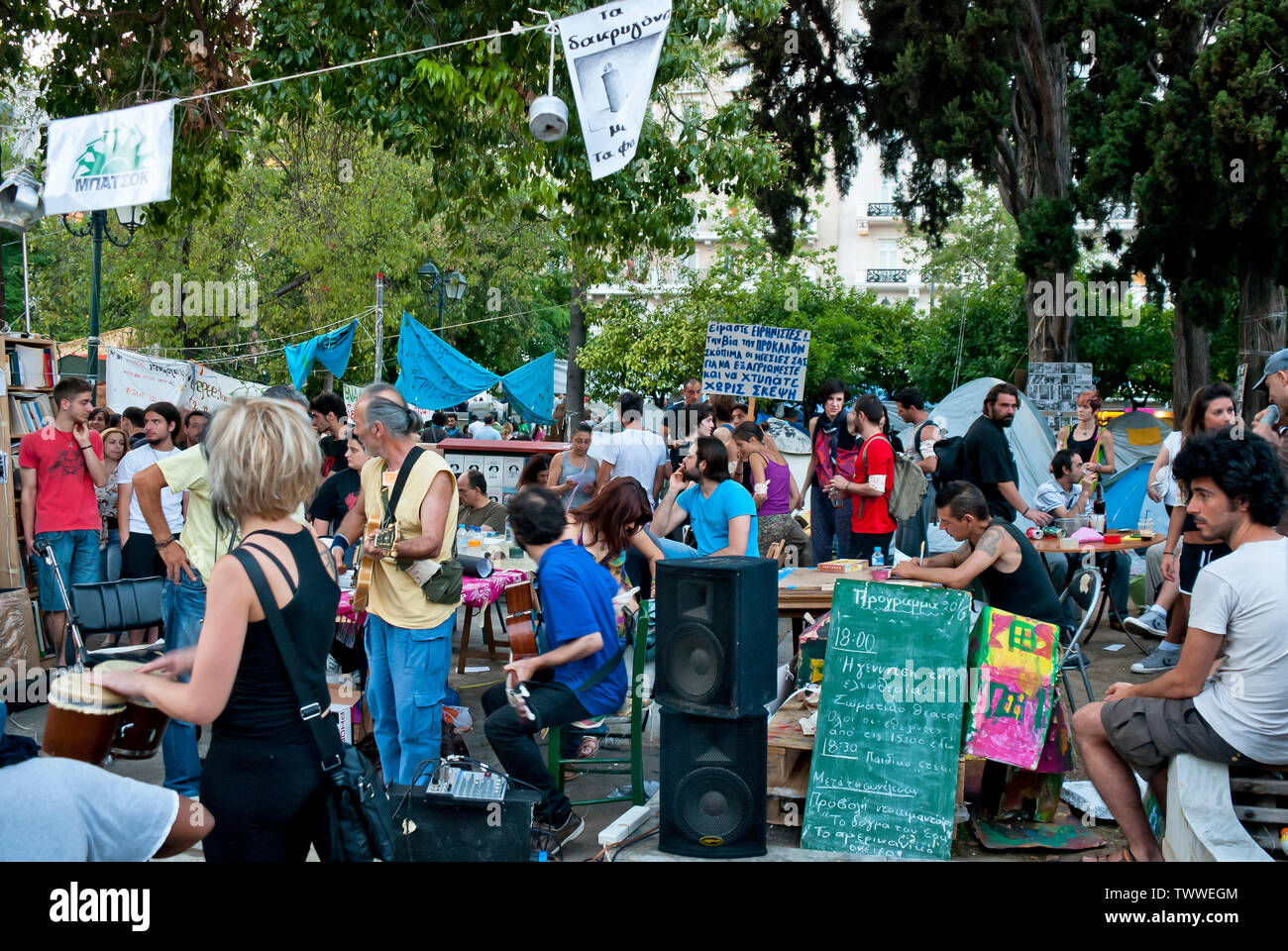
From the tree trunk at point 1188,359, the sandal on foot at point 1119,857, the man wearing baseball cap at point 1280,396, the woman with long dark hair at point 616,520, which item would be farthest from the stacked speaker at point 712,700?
the tree trunk at point 1188,359

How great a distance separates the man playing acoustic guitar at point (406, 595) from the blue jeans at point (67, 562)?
152 inches

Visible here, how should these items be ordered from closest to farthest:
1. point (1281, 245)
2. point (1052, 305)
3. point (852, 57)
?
point (1281, 245) < point (1052, 305) < point (852, 57)

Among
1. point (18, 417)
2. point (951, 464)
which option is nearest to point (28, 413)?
point (18, 417)

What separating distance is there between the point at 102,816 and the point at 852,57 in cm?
1531

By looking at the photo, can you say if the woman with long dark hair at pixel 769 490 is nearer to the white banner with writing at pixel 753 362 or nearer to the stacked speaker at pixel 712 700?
the white banner with writing at pixel 753 362

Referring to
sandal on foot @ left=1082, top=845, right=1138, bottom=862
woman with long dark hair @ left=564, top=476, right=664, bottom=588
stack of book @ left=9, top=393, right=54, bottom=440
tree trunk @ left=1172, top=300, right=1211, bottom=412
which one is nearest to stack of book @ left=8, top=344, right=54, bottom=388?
stack of book @ left=9, top=393, right=54, bottom=440

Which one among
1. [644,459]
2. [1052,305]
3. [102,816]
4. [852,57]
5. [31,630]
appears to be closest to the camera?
[102,816]

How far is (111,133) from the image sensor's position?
25.2 feet

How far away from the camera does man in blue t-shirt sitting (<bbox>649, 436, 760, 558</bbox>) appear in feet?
20.9

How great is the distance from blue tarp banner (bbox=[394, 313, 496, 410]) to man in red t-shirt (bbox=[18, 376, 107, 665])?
8.62 m
